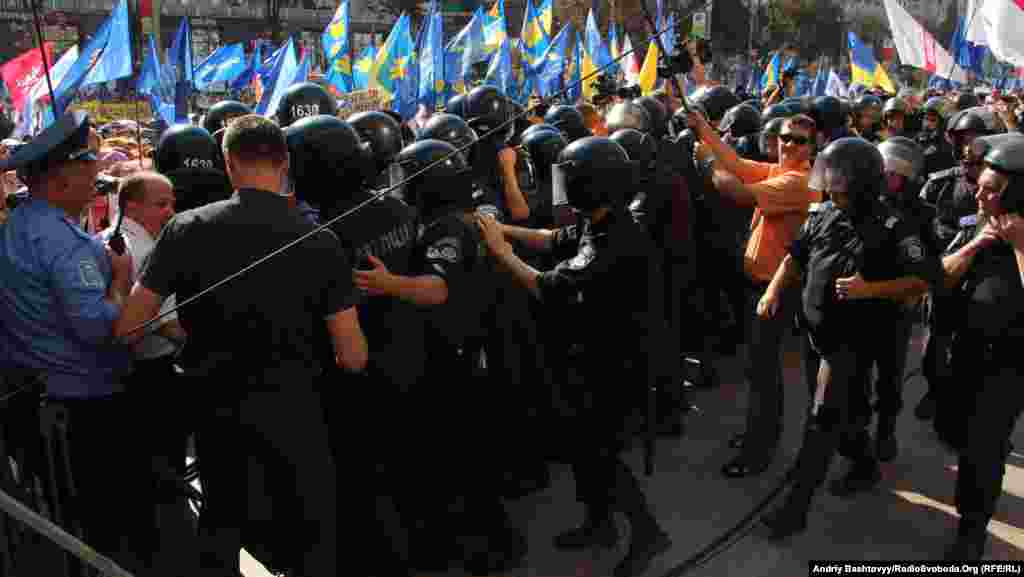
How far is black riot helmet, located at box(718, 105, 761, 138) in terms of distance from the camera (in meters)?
6.94

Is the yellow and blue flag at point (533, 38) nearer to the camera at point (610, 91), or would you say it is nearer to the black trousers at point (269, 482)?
the camera at point (610, 91)

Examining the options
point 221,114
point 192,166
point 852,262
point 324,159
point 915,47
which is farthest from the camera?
point 915,47

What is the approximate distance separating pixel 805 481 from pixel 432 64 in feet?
36.7

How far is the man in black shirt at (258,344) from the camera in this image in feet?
9.46

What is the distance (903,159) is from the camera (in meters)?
5.21

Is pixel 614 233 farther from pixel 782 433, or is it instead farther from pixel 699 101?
pixel 699 101

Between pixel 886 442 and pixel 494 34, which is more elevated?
pixel 494 34

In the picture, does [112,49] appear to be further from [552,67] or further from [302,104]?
[552,67]

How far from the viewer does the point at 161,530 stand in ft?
12.7

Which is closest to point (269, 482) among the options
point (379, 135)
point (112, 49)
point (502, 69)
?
point (379, 135)

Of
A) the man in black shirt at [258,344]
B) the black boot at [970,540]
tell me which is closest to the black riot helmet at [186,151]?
the man in black shirt at [258,344]

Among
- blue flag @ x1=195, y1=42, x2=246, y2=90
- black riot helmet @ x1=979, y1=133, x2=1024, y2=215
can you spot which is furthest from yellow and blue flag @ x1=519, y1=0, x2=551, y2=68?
black riot helmet @ x1=979, y1=133, x2=1024, y2=215

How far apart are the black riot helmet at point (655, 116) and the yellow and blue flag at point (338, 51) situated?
7.80m

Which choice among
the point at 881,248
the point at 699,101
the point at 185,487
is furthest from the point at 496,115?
the point at 185,487
